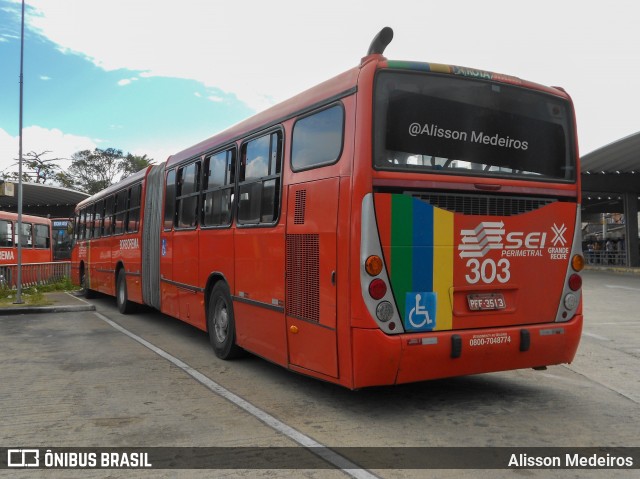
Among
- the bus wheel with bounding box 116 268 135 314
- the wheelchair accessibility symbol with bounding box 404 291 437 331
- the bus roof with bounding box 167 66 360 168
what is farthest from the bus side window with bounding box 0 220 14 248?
the wheelchair accessibility symbol with bounding box 404 291 437 331

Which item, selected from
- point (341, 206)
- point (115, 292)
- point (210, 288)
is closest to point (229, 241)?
point (210, 288)

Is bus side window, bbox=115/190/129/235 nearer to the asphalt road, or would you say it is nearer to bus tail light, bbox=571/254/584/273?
the asphalt road

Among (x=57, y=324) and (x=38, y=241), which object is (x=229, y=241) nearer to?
(x=57, y=324)

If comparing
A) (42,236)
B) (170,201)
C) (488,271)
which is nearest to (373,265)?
(488,271)

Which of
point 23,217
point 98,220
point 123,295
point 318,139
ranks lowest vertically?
point 123,295

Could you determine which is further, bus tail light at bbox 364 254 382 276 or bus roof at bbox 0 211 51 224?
bus roof at bbox 0 211 51 224

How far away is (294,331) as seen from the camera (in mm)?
5691

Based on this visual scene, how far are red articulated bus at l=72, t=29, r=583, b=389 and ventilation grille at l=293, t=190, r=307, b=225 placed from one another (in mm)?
21

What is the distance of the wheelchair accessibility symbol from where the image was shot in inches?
195

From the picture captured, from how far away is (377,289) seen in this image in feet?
15.9

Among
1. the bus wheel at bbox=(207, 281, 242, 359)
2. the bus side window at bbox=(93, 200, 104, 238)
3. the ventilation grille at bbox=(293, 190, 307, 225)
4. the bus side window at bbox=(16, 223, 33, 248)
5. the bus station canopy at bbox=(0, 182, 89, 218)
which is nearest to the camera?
the ventilation grille at bbox=(293, 190, 307, 225)

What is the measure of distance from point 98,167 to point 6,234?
182ft

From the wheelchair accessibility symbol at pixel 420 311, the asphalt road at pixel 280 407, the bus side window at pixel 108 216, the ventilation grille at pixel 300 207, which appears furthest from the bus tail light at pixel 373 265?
the bus side window at pixel 108 216

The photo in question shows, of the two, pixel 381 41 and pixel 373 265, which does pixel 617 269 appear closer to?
pixel 381 41
